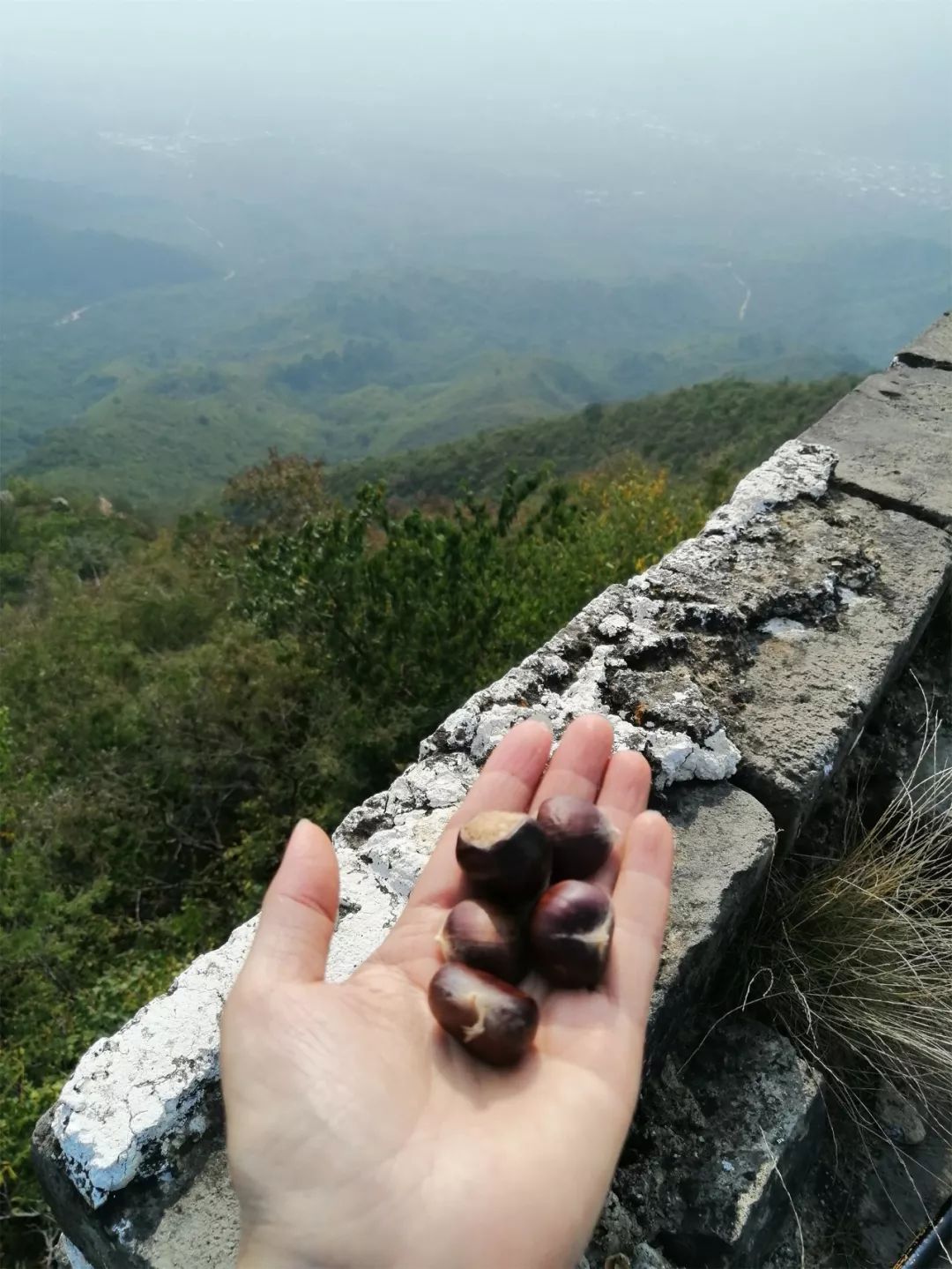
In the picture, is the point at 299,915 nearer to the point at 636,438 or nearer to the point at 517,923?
the point at 517,923

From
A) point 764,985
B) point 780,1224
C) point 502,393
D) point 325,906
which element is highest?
point 325,906

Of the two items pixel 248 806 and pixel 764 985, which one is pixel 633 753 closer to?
pixel 764 985

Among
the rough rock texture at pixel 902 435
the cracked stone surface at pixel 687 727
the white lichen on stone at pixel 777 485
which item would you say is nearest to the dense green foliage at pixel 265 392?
the rough rock texture at pixel 902 435

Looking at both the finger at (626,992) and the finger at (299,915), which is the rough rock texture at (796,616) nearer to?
the finger at (626,992)

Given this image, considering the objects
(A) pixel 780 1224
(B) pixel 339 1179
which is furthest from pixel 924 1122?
(B) pixel 339 1179

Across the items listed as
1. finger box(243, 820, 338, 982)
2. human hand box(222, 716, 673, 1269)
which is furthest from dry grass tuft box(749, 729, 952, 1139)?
finger box(243, 820, 338, 982)

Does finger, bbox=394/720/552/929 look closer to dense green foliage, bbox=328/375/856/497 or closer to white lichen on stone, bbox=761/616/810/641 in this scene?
white lichen on stone, bbox=761/616/810/641
